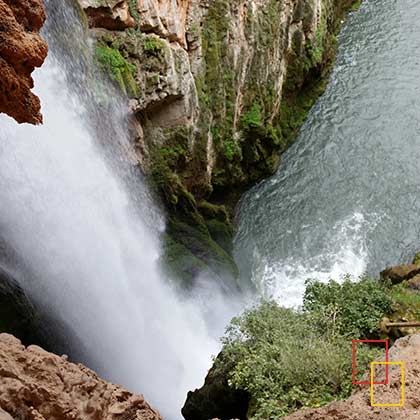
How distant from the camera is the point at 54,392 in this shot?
17.3 feet

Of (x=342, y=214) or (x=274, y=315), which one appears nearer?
(x=274, y=315)

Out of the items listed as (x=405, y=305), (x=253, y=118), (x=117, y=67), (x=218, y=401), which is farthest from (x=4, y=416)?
(x=253, y=118)

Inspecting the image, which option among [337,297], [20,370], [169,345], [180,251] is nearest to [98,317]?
[169,345]

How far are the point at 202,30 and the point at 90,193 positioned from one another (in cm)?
621

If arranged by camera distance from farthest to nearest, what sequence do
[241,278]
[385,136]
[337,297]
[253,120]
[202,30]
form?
[385,136], [253,120], [241,278], [202,30], [337,297]

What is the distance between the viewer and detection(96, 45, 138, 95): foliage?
42.0 feet

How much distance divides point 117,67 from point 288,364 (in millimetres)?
8308

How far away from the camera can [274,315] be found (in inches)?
409

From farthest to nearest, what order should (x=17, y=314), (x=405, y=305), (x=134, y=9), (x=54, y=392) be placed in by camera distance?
(x=134, y=9) → (x=405, y=305) → (x=17, y=314) → (x=54, y=392)

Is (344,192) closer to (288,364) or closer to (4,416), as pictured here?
(288,364)

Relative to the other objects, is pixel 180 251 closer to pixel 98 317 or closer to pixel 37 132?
pixel 98 317

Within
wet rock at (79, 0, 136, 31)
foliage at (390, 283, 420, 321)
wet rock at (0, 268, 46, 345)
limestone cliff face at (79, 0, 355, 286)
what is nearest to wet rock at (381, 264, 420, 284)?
foliage at (390, 283, 420, 321)

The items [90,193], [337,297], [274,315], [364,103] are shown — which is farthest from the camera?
[364,103]

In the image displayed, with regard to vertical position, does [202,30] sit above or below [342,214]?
above
